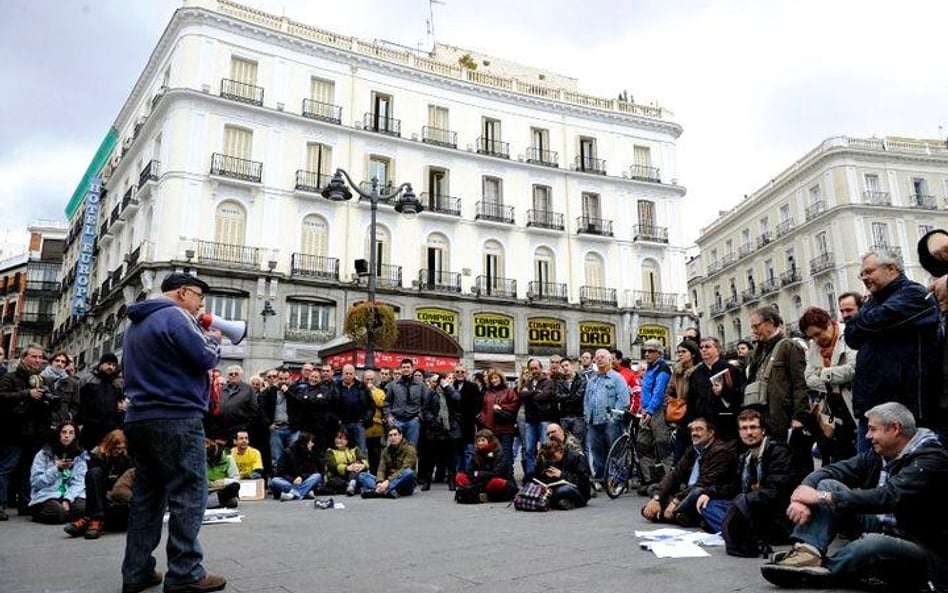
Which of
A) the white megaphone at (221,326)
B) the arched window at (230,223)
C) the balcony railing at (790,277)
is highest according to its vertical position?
the balcony railing at (790,277)

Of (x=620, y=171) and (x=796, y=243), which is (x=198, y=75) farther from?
(x=796, y=243)

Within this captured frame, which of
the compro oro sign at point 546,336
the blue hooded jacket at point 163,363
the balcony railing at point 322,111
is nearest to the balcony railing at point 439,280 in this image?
the compro oro sign at point 546,336

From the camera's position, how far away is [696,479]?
236 inches

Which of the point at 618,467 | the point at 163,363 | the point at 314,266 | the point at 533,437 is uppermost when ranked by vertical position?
the point at 314,266

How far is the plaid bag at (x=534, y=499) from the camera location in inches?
276

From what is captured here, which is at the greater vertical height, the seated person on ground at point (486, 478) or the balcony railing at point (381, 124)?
the balcony railing at point (381, 124)

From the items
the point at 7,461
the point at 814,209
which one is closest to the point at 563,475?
the point at 7,461

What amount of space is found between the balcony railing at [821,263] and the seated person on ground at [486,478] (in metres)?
34.4

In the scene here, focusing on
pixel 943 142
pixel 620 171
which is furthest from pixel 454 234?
pixel 943 142

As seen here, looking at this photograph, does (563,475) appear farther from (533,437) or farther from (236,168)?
(236,168)

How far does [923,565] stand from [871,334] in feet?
A: 5.00

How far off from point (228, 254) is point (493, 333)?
11.5 metres

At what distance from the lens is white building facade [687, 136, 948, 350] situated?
36.2m

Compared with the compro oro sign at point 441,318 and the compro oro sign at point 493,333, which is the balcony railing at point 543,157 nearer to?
the compro oro sign at point 493,333
